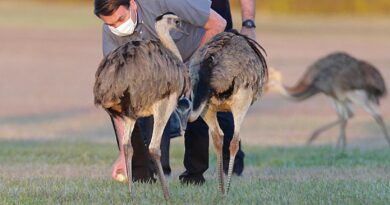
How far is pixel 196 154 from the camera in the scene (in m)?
9.62

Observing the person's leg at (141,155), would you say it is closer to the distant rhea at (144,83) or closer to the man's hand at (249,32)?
the man's hand at (249,32)

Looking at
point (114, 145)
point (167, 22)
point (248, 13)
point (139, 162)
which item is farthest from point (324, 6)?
point (167, 22)

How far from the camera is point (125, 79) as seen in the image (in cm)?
801

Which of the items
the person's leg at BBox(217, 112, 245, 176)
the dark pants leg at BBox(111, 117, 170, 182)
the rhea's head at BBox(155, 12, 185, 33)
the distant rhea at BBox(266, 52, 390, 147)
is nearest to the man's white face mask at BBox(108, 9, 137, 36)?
the rhea's head at BBox(155, 12, 185, 33)

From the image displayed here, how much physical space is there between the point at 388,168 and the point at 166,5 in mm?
3713

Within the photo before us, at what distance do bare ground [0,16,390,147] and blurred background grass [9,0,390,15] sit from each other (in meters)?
12.7

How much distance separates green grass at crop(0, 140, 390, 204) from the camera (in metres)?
8.32

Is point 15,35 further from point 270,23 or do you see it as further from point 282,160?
point 282,160

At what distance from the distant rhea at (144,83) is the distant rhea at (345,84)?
28.0 feet

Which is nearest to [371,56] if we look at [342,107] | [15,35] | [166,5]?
[15,35]

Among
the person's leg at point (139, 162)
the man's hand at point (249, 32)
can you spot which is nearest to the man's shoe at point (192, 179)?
the person's leg at point (139, 162)

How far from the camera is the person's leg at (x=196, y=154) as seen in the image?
9.59 m

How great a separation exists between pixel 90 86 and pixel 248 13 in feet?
57.3

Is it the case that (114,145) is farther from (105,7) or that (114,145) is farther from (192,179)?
(105,7)
